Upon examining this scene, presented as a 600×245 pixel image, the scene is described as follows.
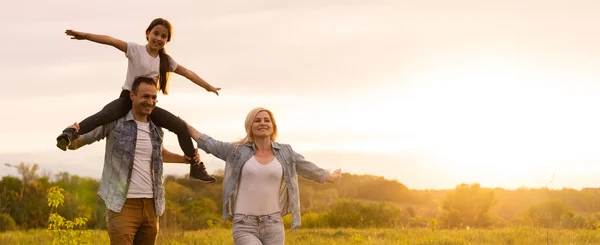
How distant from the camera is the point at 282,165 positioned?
7.32m

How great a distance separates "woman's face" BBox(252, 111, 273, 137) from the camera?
7273 millimetres

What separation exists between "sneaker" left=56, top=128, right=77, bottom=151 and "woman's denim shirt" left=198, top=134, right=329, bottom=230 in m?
1.52

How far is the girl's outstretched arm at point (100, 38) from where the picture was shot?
6.80 metres

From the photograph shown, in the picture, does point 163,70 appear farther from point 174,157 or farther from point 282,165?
point 282,165

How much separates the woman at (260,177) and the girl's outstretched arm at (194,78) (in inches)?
24.2

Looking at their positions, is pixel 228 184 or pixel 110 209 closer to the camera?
pixel 110 209

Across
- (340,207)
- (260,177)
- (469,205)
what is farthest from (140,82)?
(469,205)

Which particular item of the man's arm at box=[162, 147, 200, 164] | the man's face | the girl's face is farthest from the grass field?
the man's face

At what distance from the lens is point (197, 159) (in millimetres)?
7281

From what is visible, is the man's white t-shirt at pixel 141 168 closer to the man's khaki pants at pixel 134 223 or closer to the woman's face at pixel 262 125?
the man's khaki pants at pixel 134 223

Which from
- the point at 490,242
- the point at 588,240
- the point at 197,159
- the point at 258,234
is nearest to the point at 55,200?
the point at 197,159

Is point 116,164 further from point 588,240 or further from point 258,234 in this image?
point 588,240

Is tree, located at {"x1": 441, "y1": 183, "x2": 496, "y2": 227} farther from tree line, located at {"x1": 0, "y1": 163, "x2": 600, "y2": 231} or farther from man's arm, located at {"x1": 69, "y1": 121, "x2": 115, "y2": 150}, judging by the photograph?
man's arm, located at {"x1": 69, "y1": 121, "x2": 115, "y2": 150}

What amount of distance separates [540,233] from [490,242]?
1.87 metres
